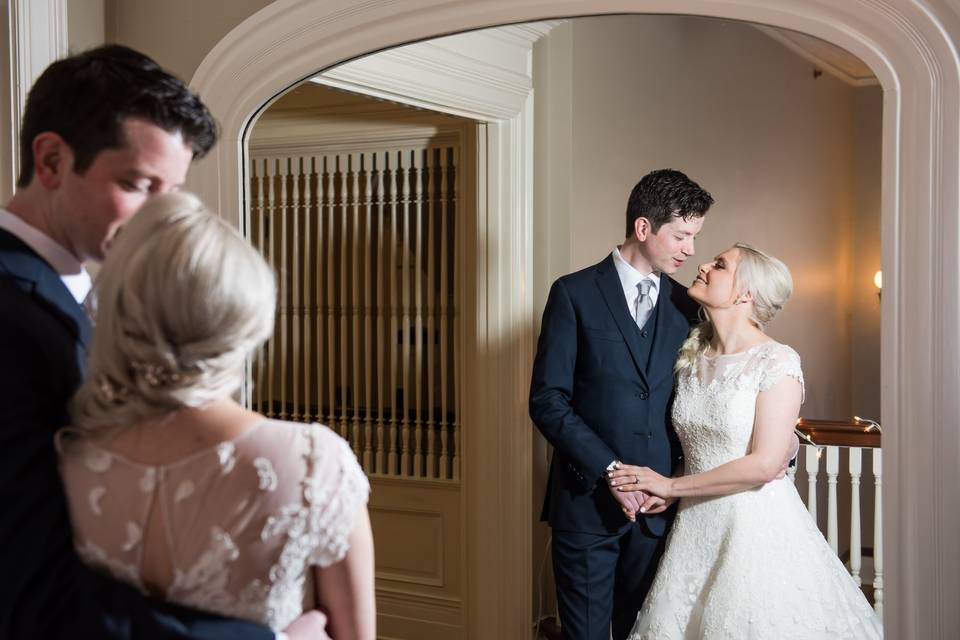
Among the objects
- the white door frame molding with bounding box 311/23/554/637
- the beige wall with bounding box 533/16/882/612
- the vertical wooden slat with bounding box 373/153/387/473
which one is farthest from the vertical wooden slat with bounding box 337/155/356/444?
the beige wall with bounding box 533/16/882/612

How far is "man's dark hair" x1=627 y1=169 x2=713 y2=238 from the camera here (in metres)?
2.55

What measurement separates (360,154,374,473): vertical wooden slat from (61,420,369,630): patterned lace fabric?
2.67 m

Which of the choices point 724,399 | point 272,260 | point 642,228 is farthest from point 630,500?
point 272,260

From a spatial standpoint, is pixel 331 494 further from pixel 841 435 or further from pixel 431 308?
pixel 431 308

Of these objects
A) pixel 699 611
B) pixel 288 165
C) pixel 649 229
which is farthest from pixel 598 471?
pixel 288 165

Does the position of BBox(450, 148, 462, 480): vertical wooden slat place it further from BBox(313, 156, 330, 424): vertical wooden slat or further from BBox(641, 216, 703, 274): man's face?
BBox(641, 216, 703, 274): man's face

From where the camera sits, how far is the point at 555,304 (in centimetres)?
254

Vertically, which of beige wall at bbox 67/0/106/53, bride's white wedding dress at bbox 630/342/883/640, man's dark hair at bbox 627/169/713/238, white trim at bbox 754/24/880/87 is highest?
white trim at bbox 754/24/880/87

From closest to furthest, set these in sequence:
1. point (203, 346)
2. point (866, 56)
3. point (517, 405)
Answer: point (203, 346) < point (866, 56) < point (517, 405)

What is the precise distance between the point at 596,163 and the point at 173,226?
Answer: 8.98ft

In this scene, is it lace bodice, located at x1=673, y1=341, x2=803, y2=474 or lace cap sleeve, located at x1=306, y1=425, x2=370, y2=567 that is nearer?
lace cap sleeve, located at x1=306, y1=425, x2=370, y2=567

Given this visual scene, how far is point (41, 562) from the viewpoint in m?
0.89

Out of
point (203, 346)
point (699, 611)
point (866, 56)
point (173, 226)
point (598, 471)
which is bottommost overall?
point (699, 611)

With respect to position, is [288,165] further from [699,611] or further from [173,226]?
[173,226]
